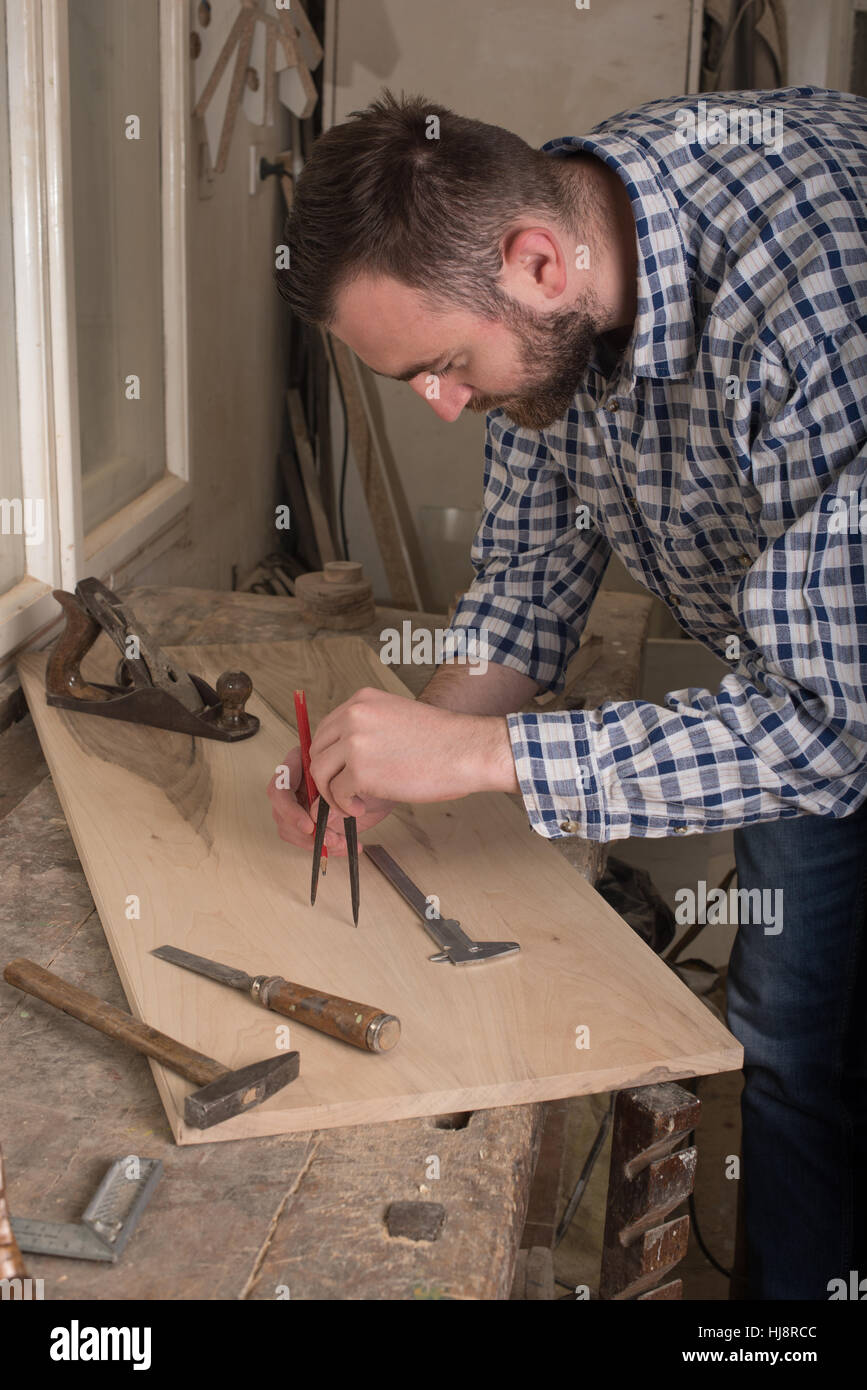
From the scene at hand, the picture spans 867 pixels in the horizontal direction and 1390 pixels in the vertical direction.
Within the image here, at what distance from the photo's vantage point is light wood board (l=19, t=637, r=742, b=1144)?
3.82 ft

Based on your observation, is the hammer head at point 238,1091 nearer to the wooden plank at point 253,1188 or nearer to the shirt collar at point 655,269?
the wooden plank at point 253,1188

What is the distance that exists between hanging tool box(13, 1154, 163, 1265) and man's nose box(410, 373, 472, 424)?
930 millimetres

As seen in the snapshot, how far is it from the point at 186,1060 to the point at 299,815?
46cm

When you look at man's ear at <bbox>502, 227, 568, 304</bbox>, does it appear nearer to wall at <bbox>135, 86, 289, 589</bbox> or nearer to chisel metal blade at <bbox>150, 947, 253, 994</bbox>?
chisel metal blade at <bbox>150, 947, 253, 994</bbox>

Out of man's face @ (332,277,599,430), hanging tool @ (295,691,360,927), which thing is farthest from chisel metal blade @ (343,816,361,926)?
man's face @ (332,277,599,430)

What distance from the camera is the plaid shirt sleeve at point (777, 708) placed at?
1.25 meters

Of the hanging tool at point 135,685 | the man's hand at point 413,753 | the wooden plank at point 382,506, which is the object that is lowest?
the wooden plank at point 382,506

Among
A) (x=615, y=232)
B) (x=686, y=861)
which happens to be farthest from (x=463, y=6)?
(x=615, y=232)

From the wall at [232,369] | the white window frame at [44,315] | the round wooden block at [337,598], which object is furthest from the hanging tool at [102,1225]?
the wall at [232,369]

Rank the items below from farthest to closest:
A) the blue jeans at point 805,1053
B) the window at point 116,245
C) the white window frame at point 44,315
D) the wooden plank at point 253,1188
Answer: the window at point 116,245, the white window frame at point 44,315, the blue jeans at point 805,1053, the wooden plank at point 253,1188

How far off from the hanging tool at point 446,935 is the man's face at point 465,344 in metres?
0.59

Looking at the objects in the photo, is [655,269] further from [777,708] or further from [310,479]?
[310,479]

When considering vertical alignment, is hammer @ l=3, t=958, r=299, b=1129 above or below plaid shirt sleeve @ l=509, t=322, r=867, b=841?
below

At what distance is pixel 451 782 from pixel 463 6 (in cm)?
388
